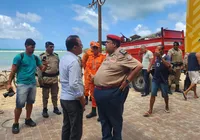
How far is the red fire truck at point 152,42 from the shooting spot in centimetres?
697

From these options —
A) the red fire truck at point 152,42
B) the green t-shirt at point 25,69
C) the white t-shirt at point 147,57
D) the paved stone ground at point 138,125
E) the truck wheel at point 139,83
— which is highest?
the red fire truck at point 152,42

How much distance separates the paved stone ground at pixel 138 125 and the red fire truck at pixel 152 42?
198 centimetres

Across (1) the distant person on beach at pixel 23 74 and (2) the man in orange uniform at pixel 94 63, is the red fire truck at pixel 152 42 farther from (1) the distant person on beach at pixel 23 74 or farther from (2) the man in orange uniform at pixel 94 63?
(1) the distant person on beach at pixel 23 74

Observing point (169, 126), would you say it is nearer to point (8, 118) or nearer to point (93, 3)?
point (8, 118)

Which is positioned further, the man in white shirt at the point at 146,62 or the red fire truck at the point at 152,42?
the red fire truck at the point at 152,42

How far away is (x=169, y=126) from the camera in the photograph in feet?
13.2

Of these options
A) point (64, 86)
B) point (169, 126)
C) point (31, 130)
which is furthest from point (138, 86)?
point (64, 86)

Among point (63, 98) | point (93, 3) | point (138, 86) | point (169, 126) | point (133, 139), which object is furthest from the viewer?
point (93, 3)

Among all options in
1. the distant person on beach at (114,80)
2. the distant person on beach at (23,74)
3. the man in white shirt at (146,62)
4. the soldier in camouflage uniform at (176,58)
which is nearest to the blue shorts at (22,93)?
the distant person on beach at (23,74)

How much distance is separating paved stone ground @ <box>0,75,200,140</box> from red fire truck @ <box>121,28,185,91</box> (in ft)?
6.49

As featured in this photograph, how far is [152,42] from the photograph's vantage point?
712 centimetres

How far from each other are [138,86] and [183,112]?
2.75 m

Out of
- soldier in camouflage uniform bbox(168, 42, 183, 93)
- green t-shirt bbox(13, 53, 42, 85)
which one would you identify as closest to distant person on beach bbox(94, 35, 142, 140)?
green t-shirt bbox(13, 53, 42, 85)

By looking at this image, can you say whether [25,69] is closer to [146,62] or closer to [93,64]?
[93,64]
